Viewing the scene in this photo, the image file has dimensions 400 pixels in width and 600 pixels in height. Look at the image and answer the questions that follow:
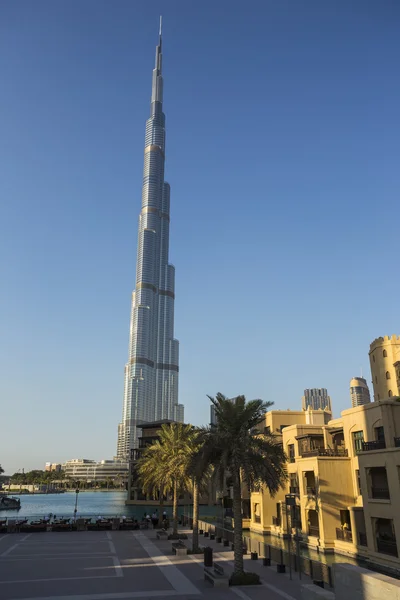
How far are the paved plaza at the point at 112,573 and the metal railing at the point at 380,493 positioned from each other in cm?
1073

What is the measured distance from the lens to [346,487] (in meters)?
43.8

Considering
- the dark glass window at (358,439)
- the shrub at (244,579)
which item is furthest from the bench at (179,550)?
the dark glass window at (358,439)

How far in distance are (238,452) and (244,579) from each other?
19.6 ft

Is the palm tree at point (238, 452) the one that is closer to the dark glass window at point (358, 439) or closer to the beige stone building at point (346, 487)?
the beige stone building at point (346, 487)

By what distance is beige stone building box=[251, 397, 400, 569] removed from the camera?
1330 inches

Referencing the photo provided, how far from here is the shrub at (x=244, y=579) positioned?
24.0m

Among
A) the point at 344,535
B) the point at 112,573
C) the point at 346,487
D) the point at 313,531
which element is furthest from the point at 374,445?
the point at 112,573

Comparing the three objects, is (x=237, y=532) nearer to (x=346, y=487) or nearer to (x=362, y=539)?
(x=362, y=539)

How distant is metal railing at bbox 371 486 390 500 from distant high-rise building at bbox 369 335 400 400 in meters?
55.1

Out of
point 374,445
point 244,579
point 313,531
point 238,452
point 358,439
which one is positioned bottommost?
point 244,579

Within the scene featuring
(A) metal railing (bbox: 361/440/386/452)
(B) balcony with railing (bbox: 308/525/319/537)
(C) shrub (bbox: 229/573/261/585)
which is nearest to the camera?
(C) shrub (bbox: 229/573/261/585)

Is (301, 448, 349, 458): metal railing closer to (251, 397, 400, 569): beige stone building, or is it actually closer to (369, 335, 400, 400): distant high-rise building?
(251, 397, 400, 569): beige stone building

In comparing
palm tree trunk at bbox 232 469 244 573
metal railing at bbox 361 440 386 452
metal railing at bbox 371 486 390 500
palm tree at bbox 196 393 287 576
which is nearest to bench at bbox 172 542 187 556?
palm tree trunk at bbox 232 469 244 573

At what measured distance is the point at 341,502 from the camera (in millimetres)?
43344
